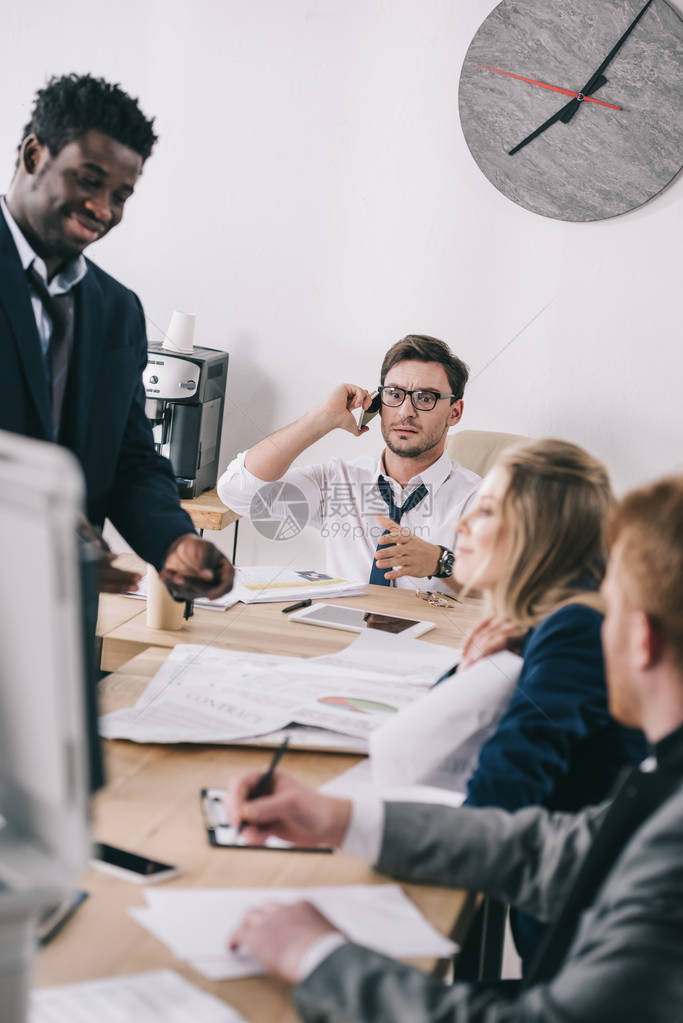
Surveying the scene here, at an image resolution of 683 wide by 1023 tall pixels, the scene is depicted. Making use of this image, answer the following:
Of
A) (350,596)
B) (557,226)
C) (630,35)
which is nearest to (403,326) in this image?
(557,226)

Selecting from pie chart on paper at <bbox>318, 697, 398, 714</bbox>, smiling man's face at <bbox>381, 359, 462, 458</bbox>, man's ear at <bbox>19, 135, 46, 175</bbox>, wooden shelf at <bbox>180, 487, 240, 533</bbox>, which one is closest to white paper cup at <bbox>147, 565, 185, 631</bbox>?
pie chart on paper at <bbox>318, 697, 398, 714</bbox>

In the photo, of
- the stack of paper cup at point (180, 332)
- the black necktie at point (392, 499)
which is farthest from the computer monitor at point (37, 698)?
the stack of paper cup at point (180, 332)

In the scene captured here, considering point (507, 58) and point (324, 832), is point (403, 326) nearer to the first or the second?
point (507, 58)

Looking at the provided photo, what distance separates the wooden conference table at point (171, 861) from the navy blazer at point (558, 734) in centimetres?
15

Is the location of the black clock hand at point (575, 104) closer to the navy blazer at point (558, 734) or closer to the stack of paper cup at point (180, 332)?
the stack of paper cup at point (180, 332)

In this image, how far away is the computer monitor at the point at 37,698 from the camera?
1.53 ft

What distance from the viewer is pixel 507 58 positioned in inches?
109

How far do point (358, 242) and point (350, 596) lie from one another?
1.49 m

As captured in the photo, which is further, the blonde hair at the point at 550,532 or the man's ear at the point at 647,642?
the blonde hair at the point at 550,532

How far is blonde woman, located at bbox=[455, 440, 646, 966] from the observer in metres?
1.02

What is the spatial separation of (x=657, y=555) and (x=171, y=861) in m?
0.52

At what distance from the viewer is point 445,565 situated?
198cm

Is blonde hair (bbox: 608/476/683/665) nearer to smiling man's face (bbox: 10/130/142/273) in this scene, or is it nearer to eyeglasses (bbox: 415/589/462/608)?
smiling man's face (bbox: 10/130/142/273)

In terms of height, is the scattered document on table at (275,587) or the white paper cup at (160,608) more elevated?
the white paper cup at (160,608)
